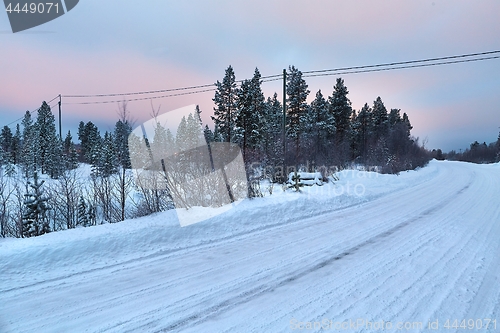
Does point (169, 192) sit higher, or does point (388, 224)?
point (169, 192)

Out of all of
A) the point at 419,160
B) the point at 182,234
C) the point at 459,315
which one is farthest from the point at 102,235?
the point at 419,160

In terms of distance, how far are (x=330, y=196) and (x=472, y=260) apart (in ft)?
17.4

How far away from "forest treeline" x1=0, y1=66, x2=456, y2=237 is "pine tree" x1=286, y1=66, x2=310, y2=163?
129 millimetres

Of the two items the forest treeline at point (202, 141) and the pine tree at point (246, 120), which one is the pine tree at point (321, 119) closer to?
the forest treeline at point (202, 141)

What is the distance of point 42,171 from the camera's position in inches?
1587

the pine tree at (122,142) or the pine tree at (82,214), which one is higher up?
the pine tree at (122,142)

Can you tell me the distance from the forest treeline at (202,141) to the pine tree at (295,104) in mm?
129

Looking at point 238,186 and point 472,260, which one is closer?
point 472,260

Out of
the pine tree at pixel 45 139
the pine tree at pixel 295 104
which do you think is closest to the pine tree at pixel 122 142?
the pine tree at pixel 295 104

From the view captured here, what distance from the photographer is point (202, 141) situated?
1129cm

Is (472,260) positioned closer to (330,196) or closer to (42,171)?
(330,196)

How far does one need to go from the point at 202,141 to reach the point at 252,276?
860 centimetres

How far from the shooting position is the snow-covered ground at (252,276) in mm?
2561

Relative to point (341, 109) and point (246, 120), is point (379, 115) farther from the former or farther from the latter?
point (246, 120)
